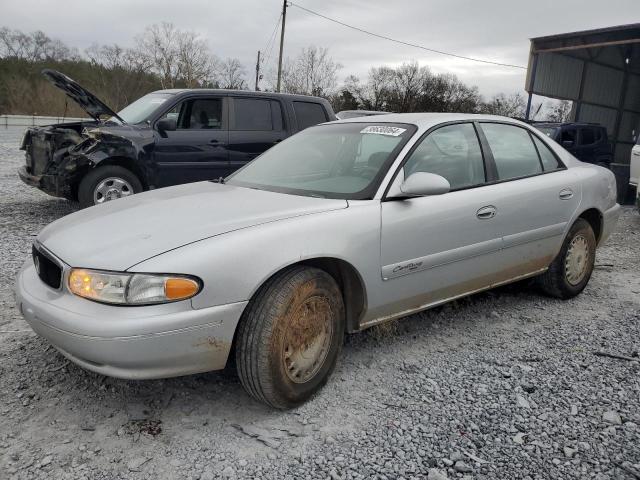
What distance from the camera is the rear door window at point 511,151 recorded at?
3.72 m

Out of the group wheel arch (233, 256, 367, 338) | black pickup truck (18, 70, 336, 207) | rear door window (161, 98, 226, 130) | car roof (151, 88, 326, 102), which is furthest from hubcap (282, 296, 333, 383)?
car roof (151, 88, 326, 102)

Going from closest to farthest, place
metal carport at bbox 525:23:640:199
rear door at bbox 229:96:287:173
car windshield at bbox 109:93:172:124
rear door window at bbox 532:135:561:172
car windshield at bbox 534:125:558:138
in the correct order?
rear door window at bbox 532:135:561:172
car windshield at bbox 109:93:172:124
rear door at bbox 229:96:287:173
car windshield at bbox 534:125:558:138
metal carport at bbox 525:23:640:199

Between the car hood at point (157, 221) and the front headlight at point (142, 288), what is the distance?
0.06 meters

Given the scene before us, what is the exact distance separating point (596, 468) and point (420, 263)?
130 cm

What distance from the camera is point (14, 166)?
36.7 feet

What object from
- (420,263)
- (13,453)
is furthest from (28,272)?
(420,263)

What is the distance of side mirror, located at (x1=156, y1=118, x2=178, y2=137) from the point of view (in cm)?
664

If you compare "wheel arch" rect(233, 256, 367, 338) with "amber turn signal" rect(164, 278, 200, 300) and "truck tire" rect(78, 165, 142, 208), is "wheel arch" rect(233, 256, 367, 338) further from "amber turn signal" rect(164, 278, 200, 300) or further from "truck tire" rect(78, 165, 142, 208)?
"truck tire" rect(78, 165, 142, 208)

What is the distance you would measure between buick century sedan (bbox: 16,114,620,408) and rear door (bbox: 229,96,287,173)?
337 cm

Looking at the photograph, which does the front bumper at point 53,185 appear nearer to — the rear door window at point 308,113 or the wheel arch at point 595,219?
the rear door window at point 308,113

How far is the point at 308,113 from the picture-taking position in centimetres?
775

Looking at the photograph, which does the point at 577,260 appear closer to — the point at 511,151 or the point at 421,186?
the point at 511,151

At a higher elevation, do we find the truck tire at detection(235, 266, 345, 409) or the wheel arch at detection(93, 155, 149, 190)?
the wheel arch at detection(93, 155, 149, 190)

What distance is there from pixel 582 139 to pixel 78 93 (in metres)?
11.2
